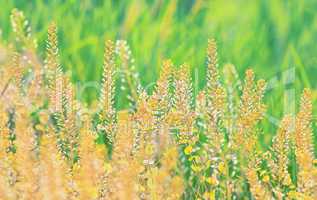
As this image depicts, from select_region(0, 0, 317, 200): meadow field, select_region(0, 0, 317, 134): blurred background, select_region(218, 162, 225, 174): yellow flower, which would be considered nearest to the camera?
select_region(0, 0, 317, 200): meadow field

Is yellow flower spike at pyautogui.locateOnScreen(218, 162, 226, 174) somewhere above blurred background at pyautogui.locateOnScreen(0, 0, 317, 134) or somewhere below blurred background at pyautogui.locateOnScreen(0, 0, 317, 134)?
below

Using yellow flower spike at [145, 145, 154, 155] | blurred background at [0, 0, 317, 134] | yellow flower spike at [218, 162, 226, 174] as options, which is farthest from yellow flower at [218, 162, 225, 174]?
blurred background at [0, 0, 317, 134]

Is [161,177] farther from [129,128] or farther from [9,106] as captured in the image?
[9,106]

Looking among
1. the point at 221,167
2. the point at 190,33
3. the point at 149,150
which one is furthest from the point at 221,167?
the point at 190,33

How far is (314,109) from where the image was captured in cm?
373

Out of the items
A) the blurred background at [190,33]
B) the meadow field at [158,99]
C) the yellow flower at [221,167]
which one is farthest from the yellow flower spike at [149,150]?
the blurred background at [190,33]

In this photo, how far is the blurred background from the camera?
13.1 feet

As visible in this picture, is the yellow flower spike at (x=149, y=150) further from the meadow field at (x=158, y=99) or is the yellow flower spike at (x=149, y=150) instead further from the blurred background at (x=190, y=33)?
the blurred background at (x=190, y=33)

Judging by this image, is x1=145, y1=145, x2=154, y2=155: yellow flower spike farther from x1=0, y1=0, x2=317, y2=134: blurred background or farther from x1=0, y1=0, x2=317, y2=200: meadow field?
x1=0, y1=0, x2=317, y2=134: blurred background

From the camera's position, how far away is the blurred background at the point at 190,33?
400 centimetres

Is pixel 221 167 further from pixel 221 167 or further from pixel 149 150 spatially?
pixel 149 150

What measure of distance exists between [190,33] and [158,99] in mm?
1763

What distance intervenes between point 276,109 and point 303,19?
4.59 ft

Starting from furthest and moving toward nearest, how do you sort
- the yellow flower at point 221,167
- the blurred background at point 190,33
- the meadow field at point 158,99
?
the blurred background at point 190,33 < the yellow flower at point 221,167 < the meadow field at point 158,99
